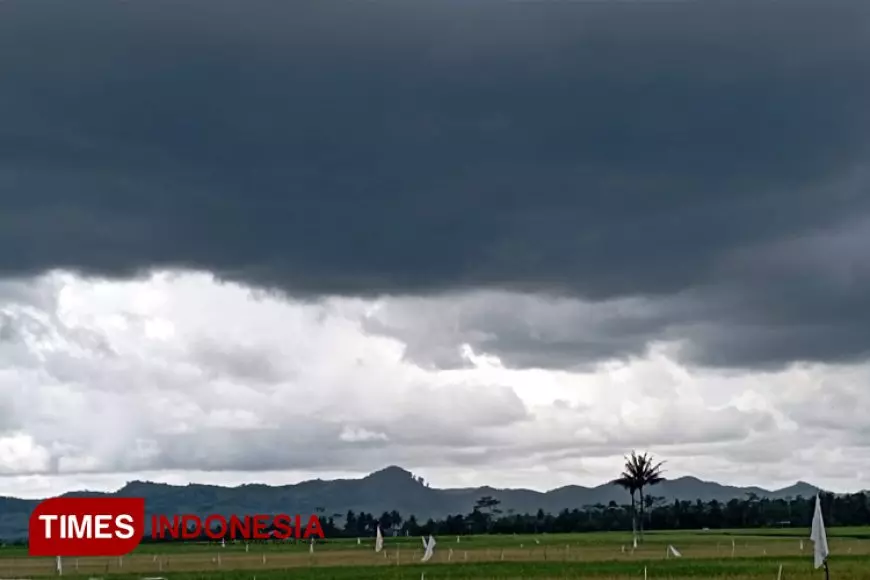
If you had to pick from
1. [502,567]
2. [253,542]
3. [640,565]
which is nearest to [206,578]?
[502,567]

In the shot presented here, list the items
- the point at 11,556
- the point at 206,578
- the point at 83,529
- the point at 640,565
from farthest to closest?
the point at 11,556 → the point at 640,565 → the point at 206,578 → the point at 83,529

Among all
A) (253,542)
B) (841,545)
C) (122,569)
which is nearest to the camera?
(122,569)

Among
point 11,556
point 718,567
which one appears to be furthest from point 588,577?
point 11,556

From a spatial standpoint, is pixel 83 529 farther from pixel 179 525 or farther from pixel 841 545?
pixel 841 545

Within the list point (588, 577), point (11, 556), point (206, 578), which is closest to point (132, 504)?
point (206, 578)

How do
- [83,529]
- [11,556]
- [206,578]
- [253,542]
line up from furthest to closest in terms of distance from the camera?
1. [253,542]
2. [11,556]
3. [206,578]
4. [83,529]

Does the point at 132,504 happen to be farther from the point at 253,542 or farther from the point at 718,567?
the point at 253,542

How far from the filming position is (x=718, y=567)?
86.8 m

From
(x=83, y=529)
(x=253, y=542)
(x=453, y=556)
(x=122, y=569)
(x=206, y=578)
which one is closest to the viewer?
(x=83, y=529)

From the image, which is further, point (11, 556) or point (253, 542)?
point (253, 542)

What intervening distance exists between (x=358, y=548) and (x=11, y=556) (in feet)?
127

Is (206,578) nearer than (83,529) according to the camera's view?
No

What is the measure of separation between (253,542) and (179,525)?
106 meters

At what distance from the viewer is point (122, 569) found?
103 m
